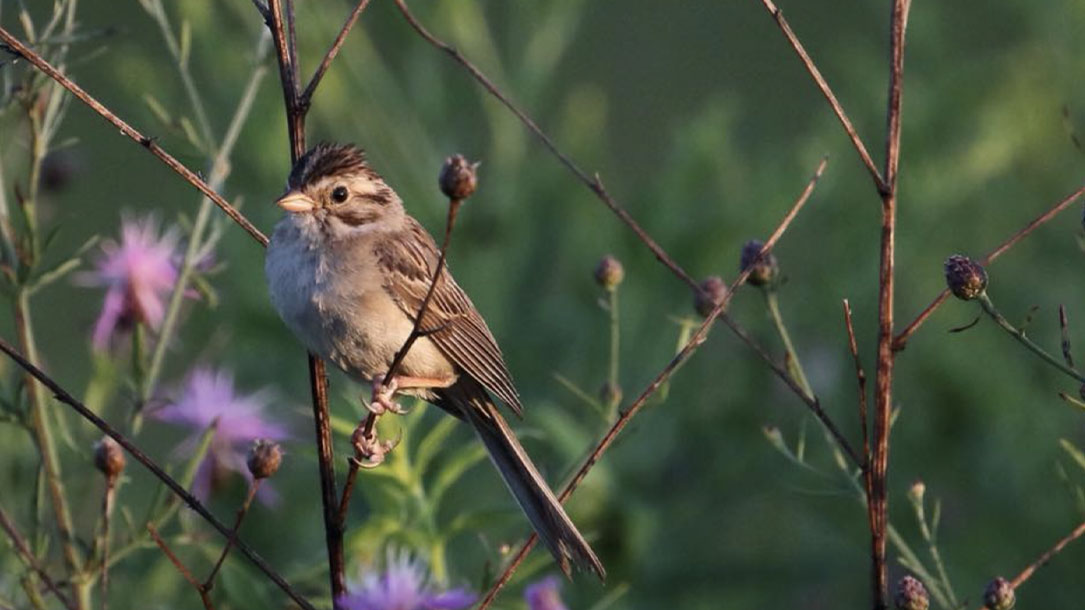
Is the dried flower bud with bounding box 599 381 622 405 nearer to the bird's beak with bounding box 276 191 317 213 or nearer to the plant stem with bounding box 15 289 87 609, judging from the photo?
the bird's beak with bounding box 276 191 317 213

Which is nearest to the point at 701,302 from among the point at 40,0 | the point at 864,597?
the point at 864,597

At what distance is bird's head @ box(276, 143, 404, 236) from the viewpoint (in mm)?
3492

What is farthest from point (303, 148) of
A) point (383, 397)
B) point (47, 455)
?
point (47, 455)

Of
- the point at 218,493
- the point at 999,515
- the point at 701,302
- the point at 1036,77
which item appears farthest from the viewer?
the point at 1036,77

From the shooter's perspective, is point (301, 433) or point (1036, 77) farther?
point (1036, 77)

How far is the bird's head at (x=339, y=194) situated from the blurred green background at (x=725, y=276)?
2.92ft

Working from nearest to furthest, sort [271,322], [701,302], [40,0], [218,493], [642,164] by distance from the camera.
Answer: [701,302] → [218,493] → [271,322] → [642,164] → [40,0]

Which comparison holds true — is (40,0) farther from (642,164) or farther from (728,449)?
(728,449)

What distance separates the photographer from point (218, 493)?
3.92 meters

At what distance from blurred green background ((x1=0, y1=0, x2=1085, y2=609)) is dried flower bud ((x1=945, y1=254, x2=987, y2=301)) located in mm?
2009

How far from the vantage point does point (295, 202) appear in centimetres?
348

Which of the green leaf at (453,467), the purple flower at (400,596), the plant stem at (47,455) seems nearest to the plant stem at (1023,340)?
the purple flower at (400,596)

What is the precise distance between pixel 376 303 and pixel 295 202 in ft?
0.77

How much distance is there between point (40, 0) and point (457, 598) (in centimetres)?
995
